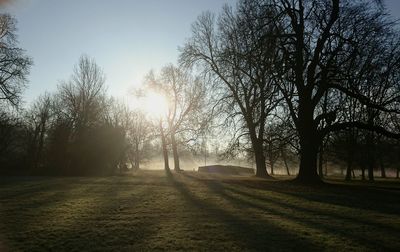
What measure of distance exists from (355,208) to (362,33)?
1130cm

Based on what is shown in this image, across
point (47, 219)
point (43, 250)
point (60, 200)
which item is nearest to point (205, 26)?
point (60, 200)

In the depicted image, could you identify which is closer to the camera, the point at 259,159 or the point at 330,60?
the point at 330,60

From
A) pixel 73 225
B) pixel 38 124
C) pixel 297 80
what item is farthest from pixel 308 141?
pixel 38 124

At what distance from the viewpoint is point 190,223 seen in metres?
10.2

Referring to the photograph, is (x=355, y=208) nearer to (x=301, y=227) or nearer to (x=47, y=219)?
(x=301, y=227)

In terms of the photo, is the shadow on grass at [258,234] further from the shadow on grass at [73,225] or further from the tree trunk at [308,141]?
the tree trunk at [308,141]

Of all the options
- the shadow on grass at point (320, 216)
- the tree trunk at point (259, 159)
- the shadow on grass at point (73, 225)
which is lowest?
the shadow on grass at point (320, 216)

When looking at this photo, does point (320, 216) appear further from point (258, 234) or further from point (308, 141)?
point (308, 141)

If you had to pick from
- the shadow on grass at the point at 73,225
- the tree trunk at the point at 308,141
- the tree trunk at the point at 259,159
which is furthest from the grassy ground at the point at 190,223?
the tree trunk at the point at 259,159

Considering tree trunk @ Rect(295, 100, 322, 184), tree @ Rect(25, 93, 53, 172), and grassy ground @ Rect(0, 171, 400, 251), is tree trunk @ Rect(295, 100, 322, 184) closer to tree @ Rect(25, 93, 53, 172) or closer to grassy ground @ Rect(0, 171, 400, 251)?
grassy ground @ Rect(0, 171, 400, 251)

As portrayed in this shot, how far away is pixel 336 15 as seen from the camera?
22109 millimetres

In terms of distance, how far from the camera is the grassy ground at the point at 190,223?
A: 806cm

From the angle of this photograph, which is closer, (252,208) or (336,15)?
(252,208)

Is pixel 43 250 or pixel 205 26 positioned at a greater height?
pixel 205 26
